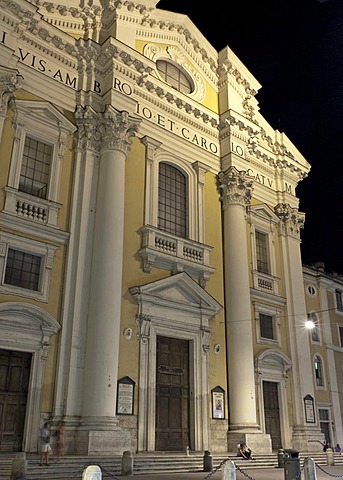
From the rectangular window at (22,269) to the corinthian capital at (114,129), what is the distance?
507cm

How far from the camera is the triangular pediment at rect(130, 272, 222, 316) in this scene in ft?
59.7

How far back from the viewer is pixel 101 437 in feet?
48.5

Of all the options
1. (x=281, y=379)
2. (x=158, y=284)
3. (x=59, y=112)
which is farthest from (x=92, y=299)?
(x=281, y=379)

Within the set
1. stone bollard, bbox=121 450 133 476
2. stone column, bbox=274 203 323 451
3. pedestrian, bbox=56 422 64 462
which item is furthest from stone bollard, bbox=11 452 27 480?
stone column, bbox=274 203 323 451

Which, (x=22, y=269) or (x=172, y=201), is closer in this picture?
(x=22, y=269)

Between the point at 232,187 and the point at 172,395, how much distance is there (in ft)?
30.4

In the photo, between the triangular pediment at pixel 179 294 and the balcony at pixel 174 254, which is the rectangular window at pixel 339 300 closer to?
the triangular pediment at pixel 179 294

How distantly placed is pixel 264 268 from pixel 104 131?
9.96 m

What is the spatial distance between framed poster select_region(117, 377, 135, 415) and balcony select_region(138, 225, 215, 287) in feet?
13.2

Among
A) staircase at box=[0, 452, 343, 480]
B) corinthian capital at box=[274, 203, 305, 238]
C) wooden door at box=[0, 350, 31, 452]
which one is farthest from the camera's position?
corinthian capital at box=[274, 203, 305, 238]

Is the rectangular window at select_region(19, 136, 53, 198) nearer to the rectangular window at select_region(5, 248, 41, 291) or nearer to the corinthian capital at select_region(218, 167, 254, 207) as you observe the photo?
the rectangular window at select_region(5, 248, 41, 291)

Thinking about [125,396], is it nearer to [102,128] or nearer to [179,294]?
[179,294]

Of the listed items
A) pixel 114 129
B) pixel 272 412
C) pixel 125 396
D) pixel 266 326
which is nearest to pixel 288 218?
pixel 266 326

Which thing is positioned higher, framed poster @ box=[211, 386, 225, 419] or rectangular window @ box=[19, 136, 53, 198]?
rectangular window @ box=[19, 136, 53, 198]
